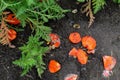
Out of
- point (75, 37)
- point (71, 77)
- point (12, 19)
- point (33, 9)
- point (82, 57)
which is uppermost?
point (33, 9)

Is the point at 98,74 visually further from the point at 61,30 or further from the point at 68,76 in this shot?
the point at 61,30

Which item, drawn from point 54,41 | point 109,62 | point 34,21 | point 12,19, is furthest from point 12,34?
point 109,62

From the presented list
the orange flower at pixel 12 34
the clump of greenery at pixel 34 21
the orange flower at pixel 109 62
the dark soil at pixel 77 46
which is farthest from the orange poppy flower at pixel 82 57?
the orange flower at pixel 12 34

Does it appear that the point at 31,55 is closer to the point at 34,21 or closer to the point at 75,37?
the point at 34,21

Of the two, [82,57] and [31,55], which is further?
[82,57]

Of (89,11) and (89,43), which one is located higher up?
(89,11)
